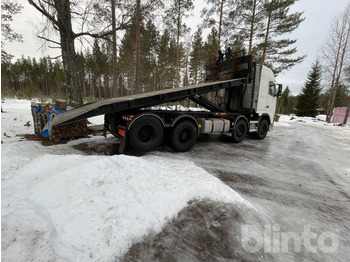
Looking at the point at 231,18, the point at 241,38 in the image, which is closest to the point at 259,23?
the point at 241,38

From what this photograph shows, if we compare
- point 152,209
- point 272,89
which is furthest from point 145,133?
point 272,89

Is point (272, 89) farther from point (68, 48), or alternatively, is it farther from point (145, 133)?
point (68, 48)

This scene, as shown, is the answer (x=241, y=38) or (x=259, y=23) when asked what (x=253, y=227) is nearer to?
(x=241, y=38)

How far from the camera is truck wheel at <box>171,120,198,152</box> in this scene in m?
5.43

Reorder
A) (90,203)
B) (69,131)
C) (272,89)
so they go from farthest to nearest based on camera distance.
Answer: (272,89)
(69,131)
(90,203)

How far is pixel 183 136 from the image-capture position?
5.80 m

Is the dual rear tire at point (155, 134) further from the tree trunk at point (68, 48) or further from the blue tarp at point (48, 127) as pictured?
the tree trunk at point (68, 48)

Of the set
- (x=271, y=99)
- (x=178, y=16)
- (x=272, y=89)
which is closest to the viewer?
(x=272, y=89)

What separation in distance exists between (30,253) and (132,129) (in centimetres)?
331

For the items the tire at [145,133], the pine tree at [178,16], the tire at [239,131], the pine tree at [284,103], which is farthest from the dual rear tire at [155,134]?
the pine tree at [284,103]

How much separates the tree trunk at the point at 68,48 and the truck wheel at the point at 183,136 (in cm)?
603

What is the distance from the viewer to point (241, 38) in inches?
578

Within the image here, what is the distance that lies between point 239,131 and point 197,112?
8.19 feet

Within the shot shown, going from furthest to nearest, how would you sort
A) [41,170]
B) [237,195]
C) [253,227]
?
[41,170] < [237,195] < [253,227]
